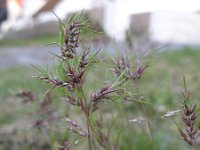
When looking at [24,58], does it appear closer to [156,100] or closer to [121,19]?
[121,19]

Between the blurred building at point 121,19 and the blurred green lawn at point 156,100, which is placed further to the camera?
the blurred building at point 121,19

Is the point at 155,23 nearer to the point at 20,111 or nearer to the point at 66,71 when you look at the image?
the point at 20,111

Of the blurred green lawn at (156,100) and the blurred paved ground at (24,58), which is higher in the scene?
the blurred green lawn at (156,100)

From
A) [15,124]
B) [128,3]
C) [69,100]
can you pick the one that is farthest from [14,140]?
[128,3]

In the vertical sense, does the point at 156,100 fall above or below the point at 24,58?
above

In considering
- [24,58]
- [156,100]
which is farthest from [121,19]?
[156,100]

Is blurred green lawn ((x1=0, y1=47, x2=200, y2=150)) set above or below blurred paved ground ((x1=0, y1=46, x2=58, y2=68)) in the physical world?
above
